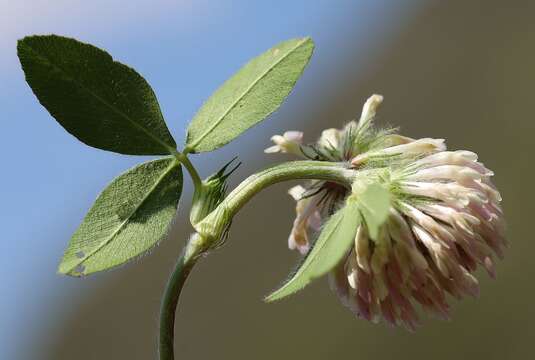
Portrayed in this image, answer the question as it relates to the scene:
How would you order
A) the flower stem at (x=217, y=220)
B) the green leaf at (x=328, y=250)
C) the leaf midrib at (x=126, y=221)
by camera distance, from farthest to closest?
1. the leaf midrib at (x=126, y=221)
2. the flower stem at (x=217, y=220)
3. the green leaf at (x=328, y=250)

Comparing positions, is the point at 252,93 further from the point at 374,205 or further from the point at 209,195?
the point at 374,205

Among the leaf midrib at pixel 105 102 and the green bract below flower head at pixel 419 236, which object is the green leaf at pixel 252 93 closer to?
the leaf midrib at pixel 105 102

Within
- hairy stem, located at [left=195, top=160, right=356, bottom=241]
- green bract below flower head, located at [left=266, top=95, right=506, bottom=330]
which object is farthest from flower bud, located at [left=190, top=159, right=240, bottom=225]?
green bract below flower head, located at [left=266, top=95, right=506, bottom=330]

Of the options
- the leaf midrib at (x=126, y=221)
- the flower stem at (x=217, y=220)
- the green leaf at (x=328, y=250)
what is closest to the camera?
the green leaf at (x=328, y=250)

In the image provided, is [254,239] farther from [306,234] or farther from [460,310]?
[306,234]

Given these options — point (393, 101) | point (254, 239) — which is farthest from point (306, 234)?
point (393, 101)

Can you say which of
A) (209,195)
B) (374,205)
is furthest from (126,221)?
(374,205)

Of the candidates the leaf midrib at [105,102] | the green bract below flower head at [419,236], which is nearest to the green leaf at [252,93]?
the leaf midrib at [105,102]

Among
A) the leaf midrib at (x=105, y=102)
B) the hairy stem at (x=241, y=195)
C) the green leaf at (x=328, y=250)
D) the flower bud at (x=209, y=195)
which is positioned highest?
the leaf midrib at (x=105, y=102)
